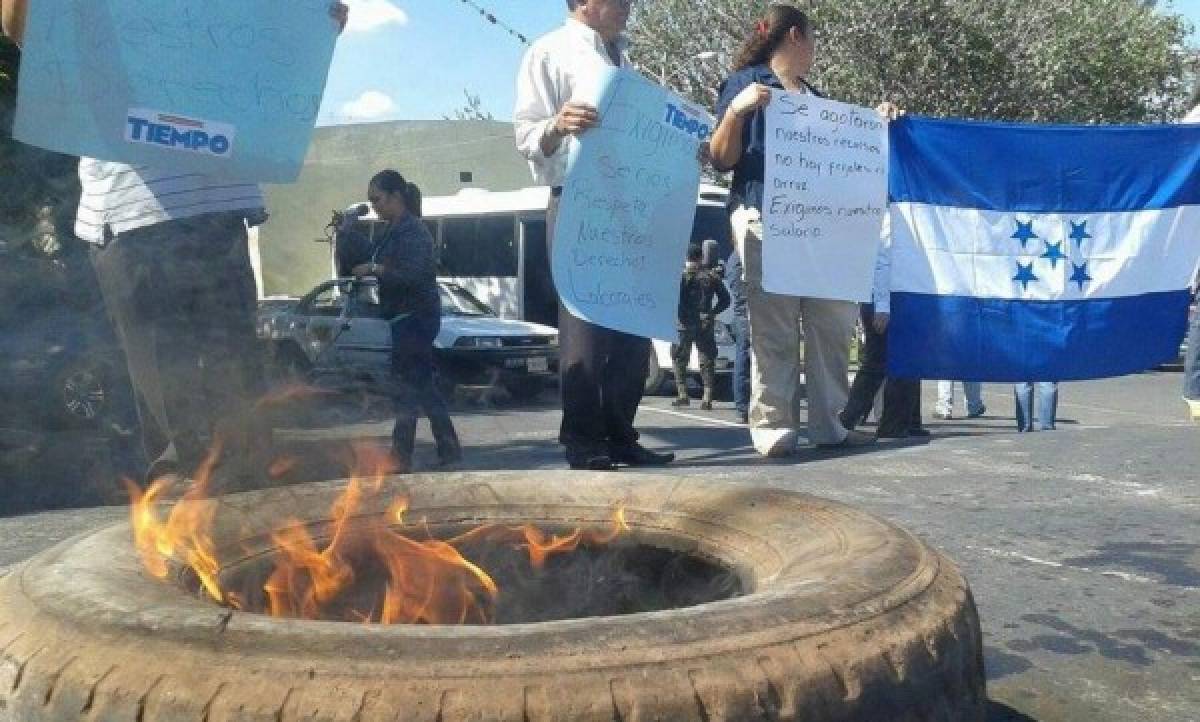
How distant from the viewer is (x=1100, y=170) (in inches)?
211

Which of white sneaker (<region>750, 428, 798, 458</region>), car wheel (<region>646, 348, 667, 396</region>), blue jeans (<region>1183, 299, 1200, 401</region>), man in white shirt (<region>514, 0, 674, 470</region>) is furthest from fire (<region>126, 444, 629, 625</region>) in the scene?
car wheel (<region>646, 348, 667, 396</region>)

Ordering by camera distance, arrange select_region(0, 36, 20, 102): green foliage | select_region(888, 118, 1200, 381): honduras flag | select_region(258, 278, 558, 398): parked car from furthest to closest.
A: select_region(258, 278, 558, 398): parked car
select_region(888, 118, 1200, 381): honduras flag
select_region(0, 36, 20, 102): green foliage

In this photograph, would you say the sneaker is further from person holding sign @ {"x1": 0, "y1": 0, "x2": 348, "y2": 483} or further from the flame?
the flame

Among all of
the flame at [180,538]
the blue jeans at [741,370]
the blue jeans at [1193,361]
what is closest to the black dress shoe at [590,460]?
the flame at [180,538]

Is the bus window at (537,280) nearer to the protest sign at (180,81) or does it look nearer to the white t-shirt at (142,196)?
the white t-shirt at (142,196)

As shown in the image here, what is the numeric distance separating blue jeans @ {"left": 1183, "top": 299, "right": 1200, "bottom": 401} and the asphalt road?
0.97m

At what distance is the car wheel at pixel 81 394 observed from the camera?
8664mm

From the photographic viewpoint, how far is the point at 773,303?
16.7ft

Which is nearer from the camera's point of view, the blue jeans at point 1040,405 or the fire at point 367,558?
the fire at point 367,558

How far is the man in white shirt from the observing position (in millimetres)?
4379

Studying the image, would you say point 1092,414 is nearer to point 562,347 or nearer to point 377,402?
point 377,402

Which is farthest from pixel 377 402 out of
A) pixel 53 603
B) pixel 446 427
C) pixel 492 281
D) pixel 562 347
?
pixel 492 281

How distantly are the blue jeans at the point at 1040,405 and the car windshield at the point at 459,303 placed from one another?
26.0ft

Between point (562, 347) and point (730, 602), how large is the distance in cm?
299
